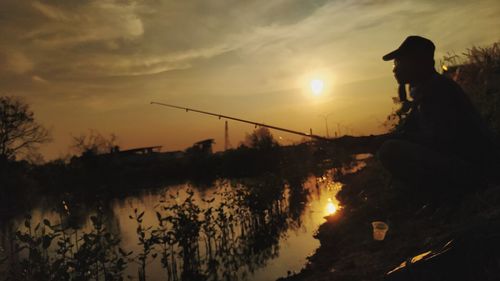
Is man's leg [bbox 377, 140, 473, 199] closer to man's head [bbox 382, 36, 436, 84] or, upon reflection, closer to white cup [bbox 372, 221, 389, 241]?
white cup [bbox 372, 221, 389, 241]

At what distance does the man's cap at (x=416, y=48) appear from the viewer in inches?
227

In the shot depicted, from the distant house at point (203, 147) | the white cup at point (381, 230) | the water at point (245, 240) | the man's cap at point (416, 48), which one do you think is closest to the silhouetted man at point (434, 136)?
the man's cap at point (416, 48)

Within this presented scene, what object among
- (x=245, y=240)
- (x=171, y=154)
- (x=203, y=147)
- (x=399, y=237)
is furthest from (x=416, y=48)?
(x=171, y=154)

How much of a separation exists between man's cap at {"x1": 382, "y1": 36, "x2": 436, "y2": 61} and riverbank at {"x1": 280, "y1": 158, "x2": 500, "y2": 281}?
202 cm

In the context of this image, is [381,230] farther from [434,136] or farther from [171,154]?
[171,154]

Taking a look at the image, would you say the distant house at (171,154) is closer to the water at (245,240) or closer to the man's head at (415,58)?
the water at (245,240)

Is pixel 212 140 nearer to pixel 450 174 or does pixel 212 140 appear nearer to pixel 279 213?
pixel 279 213

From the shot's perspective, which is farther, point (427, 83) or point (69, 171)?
point (69, 171)

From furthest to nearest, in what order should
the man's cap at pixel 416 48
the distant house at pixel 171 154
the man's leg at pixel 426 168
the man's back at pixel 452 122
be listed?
the distant house at pixel 171 154
the man's cap at pixel 416 48
the man's leg at pixel 426 168
the man's back at pixel 452 122

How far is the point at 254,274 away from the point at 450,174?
18.0 ft

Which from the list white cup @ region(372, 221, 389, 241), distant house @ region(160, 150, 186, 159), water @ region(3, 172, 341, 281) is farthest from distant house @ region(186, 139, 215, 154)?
→ white cup @ region(372, 221, 389, 241)

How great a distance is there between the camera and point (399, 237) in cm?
602

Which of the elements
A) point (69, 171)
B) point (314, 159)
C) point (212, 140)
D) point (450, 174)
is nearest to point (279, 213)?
point (450, 174)

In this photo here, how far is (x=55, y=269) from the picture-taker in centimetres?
544
